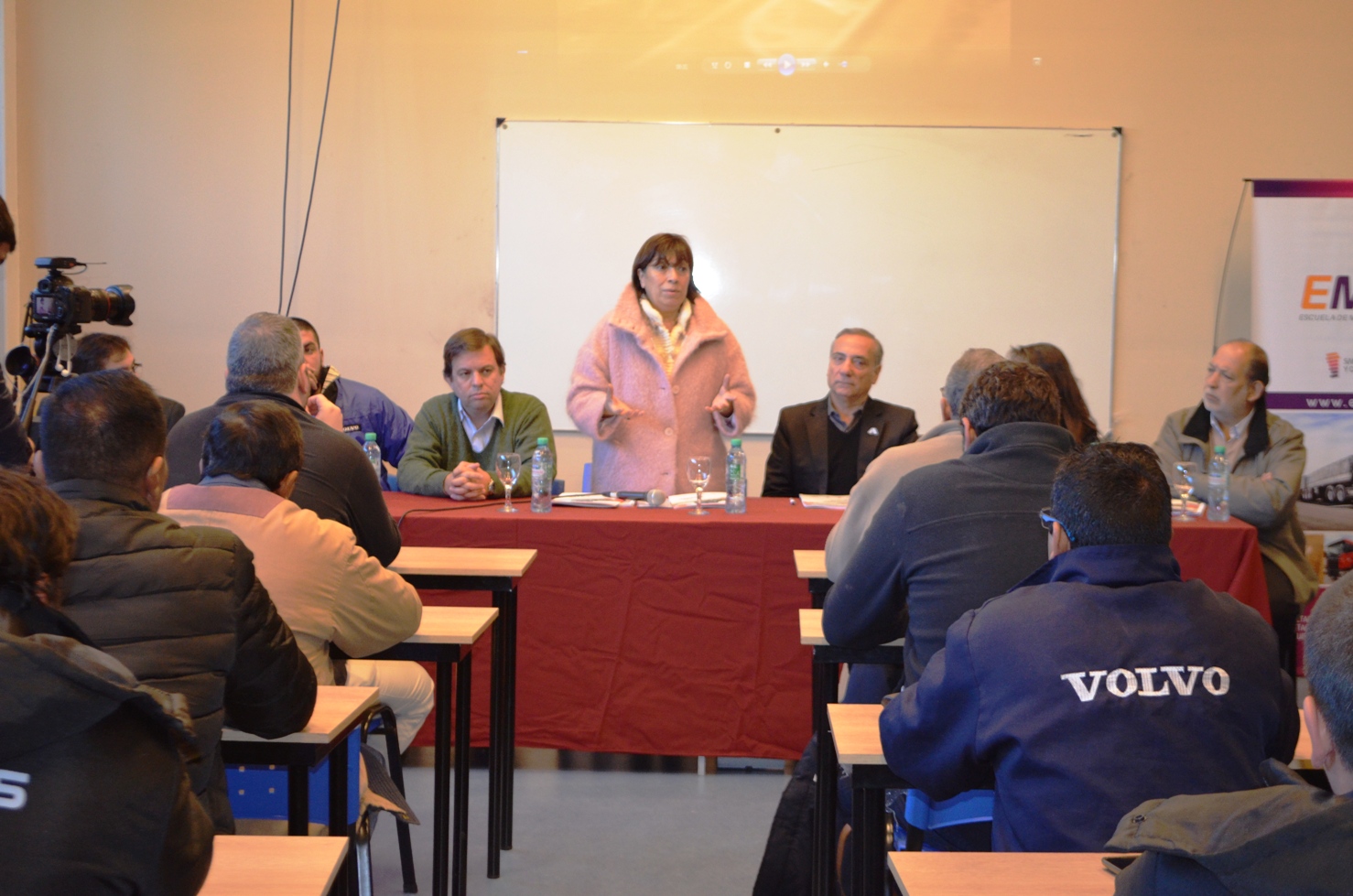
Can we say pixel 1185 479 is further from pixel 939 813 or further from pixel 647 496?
pixel 939 813

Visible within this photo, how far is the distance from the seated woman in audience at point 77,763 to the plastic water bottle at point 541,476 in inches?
100

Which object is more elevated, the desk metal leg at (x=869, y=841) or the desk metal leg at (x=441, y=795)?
the desk metal leg at (x=869, y=841)

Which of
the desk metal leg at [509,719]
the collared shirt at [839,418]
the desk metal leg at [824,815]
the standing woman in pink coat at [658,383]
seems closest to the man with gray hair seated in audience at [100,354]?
the standing woman in pink coat at [658,383]

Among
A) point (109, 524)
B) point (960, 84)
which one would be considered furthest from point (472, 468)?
point (960, 84)

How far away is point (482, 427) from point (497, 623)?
1243 millimetres

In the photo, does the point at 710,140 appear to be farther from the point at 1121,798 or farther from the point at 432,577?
the point at 1121,798

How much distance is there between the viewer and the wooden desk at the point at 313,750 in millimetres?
1779

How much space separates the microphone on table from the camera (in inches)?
147

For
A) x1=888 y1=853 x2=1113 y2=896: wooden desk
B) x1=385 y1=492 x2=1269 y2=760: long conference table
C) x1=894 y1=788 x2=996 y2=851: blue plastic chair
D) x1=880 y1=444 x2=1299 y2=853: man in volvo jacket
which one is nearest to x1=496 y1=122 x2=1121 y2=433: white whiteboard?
x1=385 y1=492 x2=1269 y2=760: long conference table

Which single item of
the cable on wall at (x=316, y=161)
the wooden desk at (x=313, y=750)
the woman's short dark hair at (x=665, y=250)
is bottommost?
the wooden desk at (x=313, y=750)

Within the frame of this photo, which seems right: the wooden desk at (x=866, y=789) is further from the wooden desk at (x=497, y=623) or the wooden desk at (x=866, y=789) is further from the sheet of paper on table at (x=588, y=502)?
the sheet of paper on table at (x=588, y=502)

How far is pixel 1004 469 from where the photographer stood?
207cm

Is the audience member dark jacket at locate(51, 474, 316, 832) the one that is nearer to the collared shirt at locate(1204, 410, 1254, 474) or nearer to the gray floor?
the gray floor

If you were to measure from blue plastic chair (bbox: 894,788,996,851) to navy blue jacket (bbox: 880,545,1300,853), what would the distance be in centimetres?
30
